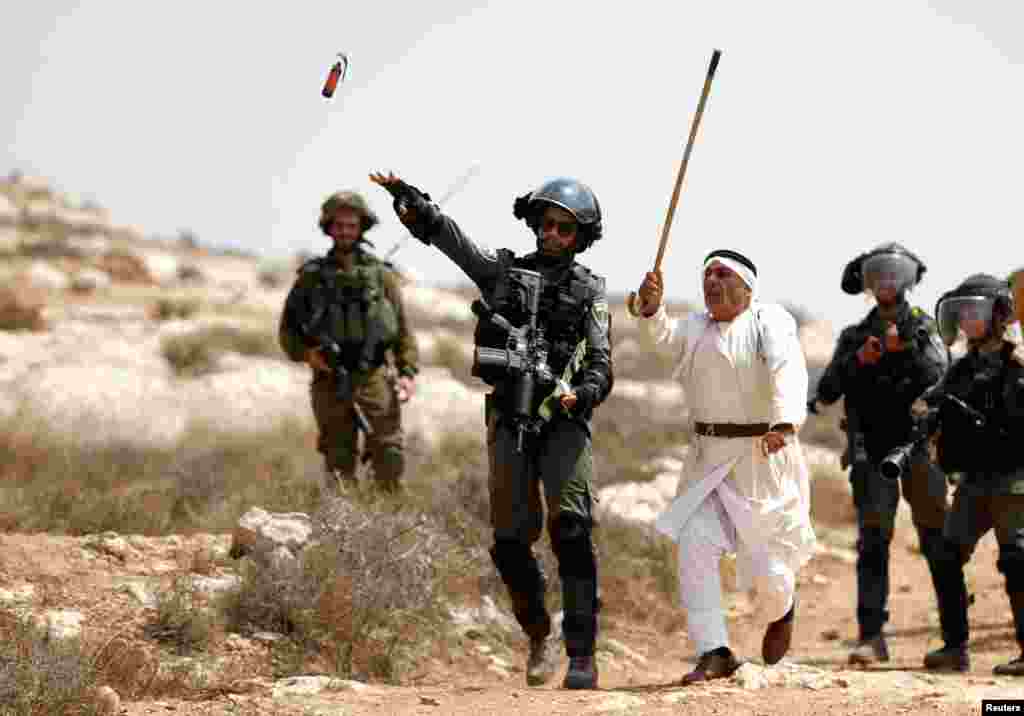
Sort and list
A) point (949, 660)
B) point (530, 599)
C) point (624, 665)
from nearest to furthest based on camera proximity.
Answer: point (530, 599)
point (949, 660)
point (624, 665)

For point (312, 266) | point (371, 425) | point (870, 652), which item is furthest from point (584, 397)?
point (312, 266)

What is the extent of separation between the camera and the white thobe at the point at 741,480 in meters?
7.26

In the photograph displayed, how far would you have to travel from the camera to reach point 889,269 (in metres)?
9.15

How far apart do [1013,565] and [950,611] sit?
612mm

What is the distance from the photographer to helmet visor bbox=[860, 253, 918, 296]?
30.0 ft

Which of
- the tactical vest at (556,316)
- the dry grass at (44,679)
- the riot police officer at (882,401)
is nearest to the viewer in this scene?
the dry grass at (44,679)

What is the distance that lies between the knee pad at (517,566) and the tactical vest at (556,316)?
771 millimetres

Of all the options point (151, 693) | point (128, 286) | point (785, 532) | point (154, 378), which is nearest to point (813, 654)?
point (785, 532)

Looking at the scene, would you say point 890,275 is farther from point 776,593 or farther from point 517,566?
point 517,566

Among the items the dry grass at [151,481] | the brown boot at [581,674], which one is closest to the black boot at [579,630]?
the brown boot at [581,674]

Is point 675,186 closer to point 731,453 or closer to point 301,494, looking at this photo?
point 731,453

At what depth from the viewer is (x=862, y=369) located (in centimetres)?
915

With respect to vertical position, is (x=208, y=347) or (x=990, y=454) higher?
(x=208, y=347)

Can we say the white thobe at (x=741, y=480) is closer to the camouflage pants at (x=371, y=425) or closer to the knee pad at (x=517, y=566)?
the knee pad at (x=517, y=566)
